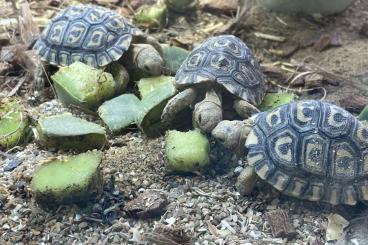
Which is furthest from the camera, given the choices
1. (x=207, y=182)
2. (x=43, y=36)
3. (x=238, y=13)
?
(x=238, y=13)

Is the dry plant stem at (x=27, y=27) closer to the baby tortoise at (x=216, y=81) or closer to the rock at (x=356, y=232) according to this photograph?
the baby tortoise at (x=216, y=81)

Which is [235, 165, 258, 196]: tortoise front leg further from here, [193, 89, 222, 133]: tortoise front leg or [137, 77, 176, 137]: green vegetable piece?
[137, 77, 176, 137]: green vegetable piece

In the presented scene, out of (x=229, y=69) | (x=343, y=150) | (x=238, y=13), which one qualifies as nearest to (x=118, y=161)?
(x=229, y=69)

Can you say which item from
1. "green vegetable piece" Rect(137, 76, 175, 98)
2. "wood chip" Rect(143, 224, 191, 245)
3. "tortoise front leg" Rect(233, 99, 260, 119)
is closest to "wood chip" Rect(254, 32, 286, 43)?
"green vegetable piece" Rect(137, 76, 175, 98)

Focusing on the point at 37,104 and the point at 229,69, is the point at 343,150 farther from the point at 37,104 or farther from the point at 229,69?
the point at 37,104

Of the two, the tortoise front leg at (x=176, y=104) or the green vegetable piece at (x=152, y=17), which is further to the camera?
the green vegetable piece at (x=152, y=17)

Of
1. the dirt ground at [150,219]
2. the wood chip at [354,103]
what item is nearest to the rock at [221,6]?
the wood chip at [354,103]

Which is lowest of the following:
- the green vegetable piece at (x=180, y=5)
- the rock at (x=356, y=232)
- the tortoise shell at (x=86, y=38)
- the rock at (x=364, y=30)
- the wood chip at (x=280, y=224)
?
the rock at (x=356, y=232)
